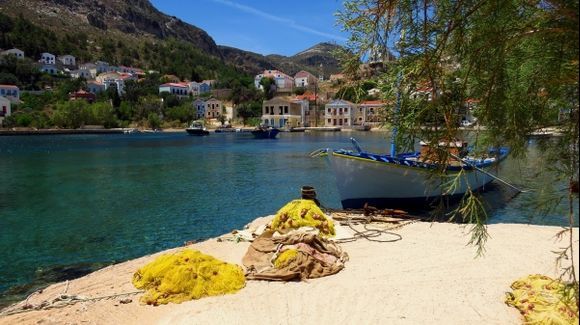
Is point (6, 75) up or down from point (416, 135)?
up

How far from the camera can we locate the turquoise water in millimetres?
9945

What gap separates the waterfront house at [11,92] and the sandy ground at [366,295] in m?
99.6

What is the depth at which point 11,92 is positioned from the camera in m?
94.2

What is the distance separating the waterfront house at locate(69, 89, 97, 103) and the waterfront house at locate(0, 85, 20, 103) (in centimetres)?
1023

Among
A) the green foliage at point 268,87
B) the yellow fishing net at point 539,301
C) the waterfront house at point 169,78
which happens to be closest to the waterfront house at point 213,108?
the green foliage at point 268,87

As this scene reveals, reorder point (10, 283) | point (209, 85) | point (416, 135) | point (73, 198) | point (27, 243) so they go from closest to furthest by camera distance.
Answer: point (416, 135)
point (10, 283)
point (27, 243)
point (73, 198)
point (209, 85)

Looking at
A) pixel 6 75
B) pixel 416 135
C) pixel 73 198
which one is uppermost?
pixel 6 75

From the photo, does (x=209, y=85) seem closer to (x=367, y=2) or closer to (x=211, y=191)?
(x=211, y=191)

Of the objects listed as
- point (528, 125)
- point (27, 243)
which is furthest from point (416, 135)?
point (27, 243)

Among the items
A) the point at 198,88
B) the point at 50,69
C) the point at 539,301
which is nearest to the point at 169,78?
the point at 198,88

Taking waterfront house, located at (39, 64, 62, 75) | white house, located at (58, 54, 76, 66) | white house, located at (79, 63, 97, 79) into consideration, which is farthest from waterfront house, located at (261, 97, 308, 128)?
white house, located at (58, 54, 76, 66)

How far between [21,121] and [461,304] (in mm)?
96614

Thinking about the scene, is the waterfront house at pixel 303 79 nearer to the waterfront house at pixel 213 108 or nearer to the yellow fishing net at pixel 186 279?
the waterfront house at pixel 213 108

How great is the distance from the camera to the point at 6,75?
329 ft
